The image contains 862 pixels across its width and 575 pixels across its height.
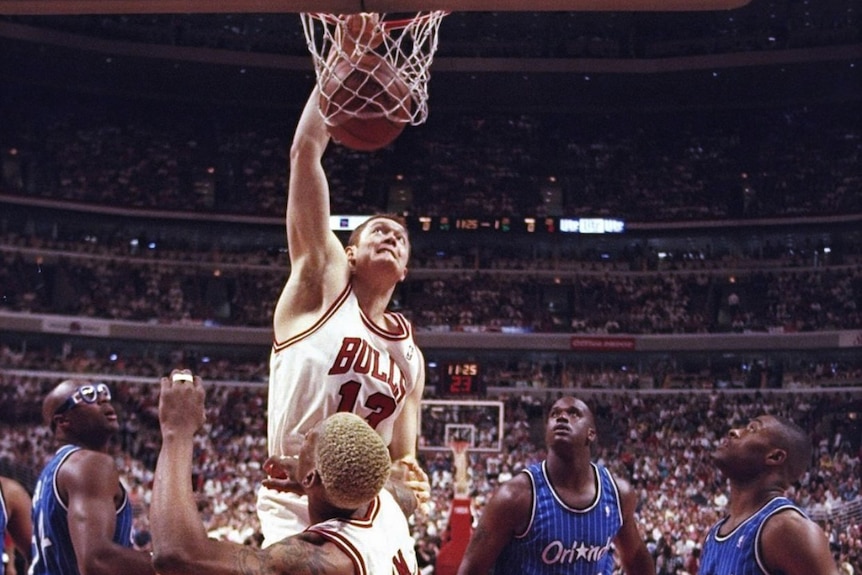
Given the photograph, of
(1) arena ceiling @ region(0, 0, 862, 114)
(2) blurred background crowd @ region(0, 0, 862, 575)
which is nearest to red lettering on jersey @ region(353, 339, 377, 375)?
(2) blurred background crowd @ region(0, 0, 862, 575)

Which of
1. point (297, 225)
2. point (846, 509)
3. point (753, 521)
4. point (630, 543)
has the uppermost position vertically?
point (297, 225)

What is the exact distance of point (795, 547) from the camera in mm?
4215

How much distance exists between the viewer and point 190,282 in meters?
30.6

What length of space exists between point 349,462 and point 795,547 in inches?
90.9

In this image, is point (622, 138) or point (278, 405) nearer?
point (278, 405)

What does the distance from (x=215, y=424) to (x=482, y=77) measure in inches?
483

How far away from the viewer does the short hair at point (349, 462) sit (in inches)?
103

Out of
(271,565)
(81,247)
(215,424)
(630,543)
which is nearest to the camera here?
(271,565)

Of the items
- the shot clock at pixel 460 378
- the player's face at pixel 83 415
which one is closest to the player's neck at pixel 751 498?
the player's face at pixel 83 415

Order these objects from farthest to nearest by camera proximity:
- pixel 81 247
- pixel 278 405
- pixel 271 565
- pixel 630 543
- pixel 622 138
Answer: pixel 622 138 < pixel 81 247 < pixel 630 543 < pixel 278 405 < pixel 271 565

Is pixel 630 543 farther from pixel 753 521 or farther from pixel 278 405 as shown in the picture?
pixel 278 405

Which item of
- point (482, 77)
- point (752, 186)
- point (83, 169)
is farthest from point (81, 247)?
point (752, 186)

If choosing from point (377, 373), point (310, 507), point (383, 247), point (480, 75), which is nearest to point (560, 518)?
point (377, 373)

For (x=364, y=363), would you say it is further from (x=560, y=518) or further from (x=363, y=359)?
(x=560, y=518)
